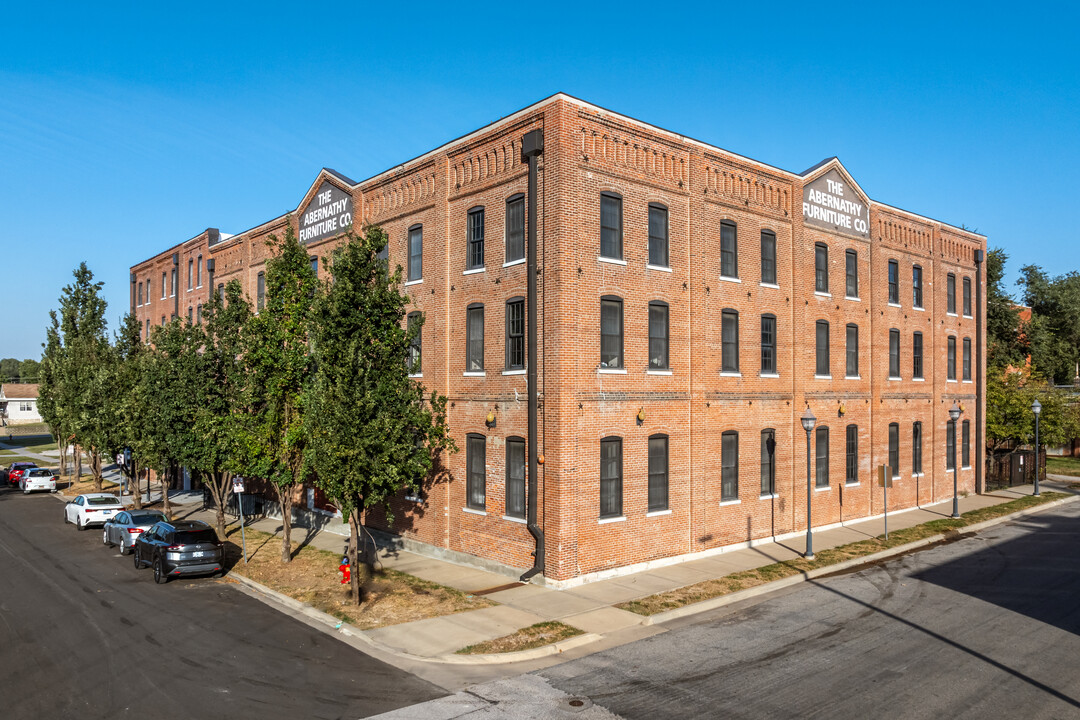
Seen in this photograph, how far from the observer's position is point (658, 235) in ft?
73.9

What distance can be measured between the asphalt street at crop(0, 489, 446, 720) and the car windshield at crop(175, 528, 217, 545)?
1.20 m

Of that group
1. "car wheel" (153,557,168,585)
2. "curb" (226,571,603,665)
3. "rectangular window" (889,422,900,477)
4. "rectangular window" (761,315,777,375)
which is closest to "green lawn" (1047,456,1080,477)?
"rectangular window" (889,422,900,477)

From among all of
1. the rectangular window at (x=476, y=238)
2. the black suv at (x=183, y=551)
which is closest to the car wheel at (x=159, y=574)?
the black suv at (x=183, y=551)

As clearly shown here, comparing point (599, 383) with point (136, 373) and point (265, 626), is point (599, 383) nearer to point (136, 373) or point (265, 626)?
point (265, 626)

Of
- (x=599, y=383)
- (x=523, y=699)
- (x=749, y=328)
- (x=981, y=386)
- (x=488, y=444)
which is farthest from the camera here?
(x=981, y=386)

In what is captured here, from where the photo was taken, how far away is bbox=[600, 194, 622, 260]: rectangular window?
69.1ft

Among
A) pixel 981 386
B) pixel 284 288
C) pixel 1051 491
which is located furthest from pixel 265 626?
pixel 1051 491

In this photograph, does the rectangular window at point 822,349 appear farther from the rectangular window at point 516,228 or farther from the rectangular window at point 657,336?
the rectangular window at point 516,228

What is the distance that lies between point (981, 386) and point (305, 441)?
3370 cm

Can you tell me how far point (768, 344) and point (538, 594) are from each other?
41.8 feet

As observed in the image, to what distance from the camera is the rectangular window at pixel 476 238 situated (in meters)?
23.0

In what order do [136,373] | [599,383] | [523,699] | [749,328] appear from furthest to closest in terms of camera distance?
[136,373]
[749,328]
[599,383]
[523,699]

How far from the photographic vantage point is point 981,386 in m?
37.8

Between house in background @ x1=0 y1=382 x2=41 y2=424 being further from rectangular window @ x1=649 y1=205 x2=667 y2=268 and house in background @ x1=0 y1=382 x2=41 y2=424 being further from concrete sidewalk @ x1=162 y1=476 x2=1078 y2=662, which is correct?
rectangular window @ x1=649 y1=205 x2=667 y2=268
